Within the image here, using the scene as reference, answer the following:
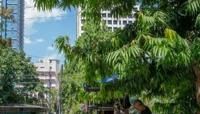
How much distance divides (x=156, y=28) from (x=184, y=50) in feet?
1.21

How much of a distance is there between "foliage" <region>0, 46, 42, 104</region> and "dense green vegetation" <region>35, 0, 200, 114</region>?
141 ft

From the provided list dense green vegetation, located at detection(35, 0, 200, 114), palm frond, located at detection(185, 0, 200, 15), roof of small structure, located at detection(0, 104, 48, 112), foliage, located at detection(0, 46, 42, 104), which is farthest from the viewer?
roof of small structure, located at detection(0, 104, 48, 112)

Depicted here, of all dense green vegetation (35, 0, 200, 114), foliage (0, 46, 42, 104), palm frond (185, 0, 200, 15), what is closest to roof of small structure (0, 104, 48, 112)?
foliage (0, 46, 42, 104)

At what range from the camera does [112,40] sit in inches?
186

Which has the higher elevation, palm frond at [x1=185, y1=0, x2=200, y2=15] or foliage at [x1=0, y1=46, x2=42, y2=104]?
palm frond at [x1=185, y1=0, x2=200, y2=15]

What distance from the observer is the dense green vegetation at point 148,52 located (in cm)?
427

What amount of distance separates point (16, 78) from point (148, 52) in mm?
48963

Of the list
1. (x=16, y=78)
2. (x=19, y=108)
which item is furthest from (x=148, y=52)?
(x=19, y=108)

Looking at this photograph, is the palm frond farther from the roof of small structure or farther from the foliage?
the roof of small structure

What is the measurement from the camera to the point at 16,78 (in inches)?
2064

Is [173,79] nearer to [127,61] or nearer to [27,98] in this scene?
[127,61]

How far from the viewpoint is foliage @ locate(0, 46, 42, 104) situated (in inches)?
1978

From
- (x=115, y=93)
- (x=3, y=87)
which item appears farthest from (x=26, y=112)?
(x=115, y=93)

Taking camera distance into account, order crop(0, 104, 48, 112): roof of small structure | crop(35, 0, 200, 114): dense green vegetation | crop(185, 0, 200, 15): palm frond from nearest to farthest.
→ crop(35, 0, 200, 114): dense green vegetation
crop(185, 0, 200, 15): palm frond
crop(0, 104, 48, 112): roof of small structure
